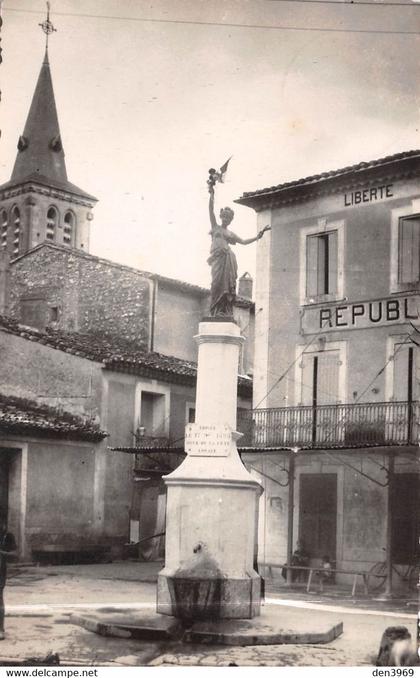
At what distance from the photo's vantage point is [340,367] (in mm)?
21234

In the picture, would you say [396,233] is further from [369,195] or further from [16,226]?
[16,226]

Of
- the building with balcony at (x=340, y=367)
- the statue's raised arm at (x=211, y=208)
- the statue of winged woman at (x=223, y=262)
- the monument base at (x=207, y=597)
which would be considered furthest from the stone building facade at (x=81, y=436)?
the monument base at (x=207, y=597)

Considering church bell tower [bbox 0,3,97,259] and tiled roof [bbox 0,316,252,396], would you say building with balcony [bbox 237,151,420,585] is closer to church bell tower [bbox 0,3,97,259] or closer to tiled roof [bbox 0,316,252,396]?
tiled roof [bbox 0,316,252,396]

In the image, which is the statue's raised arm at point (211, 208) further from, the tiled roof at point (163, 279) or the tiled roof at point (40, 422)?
the tiled roof at point (163, 279)

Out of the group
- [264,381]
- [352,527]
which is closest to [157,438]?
[264,381]

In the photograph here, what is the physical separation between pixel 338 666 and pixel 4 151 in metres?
7.97

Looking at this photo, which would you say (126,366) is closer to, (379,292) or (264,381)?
(264,381)

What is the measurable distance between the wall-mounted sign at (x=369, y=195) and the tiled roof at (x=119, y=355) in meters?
5.83

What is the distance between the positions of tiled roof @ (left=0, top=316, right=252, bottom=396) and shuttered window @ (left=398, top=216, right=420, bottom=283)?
6.55 metres

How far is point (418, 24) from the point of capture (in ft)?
44.5

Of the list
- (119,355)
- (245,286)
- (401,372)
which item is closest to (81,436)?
(119,355)

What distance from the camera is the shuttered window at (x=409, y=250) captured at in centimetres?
1933

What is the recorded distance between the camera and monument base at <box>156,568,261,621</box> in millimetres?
13062

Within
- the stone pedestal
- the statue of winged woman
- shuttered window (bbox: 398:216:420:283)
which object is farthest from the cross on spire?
shuttered window (bbox: 398:216:420:283)
